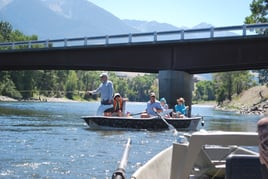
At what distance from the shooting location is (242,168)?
4273mm

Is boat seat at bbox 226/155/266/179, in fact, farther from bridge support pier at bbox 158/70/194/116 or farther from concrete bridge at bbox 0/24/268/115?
bridge support pier at bbox 158/70/194/116

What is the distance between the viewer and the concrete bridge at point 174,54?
3159 centimetres

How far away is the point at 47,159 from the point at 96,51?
27.3 metres

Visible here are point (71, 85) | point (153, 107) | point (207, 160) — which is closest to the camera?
point (207, 160)

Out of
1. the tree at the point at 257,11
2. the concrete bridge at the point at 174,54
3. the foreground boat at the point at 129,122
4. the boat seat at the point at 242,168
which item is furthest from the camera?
the tree at the point at 257,11

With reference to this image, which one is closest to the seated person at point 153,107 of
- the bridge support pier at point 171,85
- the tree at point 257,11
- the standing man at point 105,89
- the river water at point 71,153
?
the standing man at point 105,89

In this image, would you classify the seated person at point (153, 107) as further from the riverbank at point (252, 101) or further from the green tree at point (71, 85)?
the green tree at point (71, 85)

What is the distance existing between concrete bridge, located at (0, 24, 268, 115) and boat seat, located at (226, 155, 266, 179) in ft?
83.3

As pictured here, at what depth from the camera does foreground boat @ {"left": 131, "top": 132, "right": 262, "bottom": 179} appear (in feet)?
14.1

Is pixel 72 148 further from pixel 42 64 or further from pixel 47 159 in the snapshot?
pixel 42 64

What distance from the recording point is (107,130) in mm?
20172

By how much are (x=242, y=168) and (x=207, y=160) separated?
180cm

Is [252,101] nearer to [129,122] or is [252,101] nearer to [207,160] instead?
[129,122]

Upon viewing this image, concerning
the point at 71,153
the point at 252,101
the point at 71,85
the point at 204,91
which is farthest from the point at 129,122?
Answer: the point at 204,91
